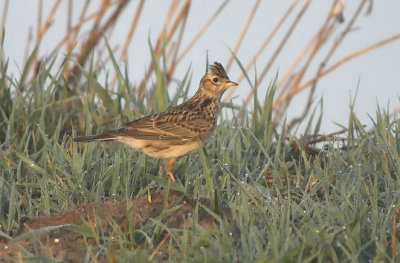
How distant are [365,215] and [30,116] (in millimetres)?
3314

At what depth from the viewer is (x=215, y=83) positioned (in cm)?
629

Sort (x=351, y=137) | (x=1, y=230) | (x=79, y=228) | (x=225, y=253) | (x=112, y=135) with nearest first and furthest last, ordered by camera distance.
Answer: (x=225, y=253)
(x=79, y=228)
(x=1, y=230)
(x=112, y=135)
(x=351, y=137)

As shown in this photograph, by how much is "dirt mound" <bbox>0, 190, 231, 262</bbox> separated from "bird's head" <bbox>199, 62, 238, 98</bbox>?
5.69 feet

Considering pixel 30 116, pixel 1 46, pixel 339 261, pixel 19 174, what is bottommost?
pixel 339 261

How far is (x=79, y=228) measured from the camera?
422 cm

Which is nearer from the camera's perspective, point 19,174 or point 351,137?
point 19,174

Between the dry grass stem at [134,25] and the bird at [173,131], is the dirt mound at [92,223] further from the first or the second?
the dry grass stem at [134,25]

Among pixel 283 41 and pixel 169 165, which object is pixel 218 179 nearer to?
pixel 169 165

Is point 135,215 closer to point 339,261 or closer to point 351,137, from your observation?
point 339,261

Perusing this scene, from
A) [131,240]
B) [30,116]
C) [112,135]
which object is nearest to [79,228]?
[131,240]

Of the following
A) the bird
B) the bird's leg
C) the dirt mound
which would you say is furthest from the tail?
the dirt mound

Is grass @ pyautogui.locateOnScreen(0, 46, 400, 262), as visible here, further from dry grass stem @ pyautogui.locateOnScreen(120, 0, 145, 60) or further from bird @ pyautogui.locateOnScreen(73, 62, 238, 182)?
dry grass stem @ pyautogui.locateOnScreen(120, 0, 145, 60)

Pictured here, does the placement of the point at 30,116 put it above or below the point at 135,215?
above

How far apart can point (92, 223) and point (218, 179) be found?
1.38 m
